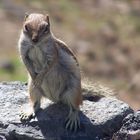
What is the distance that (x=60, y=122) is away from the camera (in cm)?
1100

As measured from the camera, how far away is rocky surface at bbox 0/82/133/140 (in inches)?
427

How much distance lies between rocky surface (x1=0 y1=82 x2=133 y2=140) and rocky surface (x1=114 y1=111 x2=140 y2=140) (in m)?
0.21

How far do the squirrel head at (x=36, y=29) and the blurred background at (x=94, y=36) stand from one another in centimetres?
1152

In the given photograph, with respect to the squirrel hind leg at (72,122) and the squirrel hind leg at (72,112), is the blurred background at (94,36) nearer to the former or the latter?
the squirrel hind leg at (72,112)

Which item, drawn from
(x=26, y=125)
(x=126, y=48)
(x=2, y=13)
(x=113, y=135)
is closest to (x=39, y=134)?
(x=26, y=125)

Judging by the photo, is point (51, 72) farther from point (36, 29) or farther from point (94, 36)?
point (94, 36)

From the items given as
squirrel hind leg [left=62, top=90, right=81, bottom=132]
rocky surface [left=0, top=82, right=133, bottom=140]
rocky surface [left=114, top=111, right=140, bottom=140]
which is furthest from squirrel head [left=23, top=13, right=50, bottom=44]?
rocky surface [left=114, top=111, right=140, bottom=140]

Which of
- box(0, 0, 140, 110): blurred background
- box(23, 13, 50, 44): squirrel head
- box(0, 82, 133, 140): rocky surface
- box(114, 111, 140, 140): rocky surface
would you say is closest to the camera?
box(114, 111, 140, 140): rocky surface

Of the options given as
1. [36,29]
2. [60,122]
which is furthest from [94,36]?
[36,29]

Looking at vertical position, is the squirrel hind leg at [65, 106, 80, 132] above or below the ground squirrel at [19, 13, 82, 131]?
below

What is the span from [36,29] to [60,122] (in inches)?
53.2

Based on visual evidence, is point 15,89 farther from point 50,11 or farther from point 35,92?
point 50,11

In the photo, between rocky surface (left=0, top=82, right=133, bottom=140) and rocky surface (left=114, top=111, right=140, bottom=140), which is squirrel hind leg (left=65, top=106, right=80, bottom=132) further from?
rocky surface (left=114, top=111, right=140, bottom=140)

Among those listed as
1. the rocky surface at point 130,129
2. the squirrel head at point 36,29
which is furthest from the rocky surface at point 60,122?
the squirrel head at point 36,29
